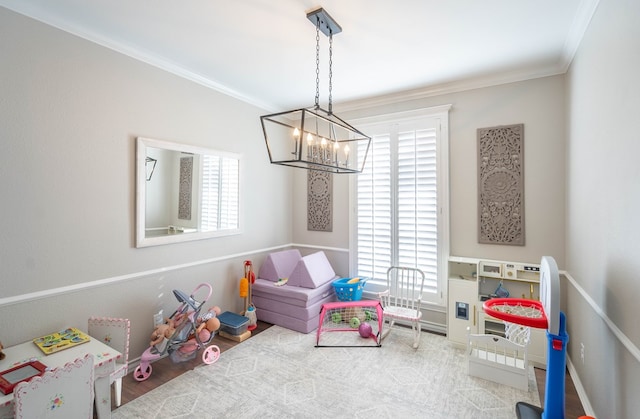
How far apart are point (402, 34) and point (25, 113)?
2832mm

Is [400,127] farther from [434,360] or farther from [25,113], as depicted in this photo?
[25,113]

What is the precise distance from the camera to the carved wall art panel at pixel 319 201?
4.35m

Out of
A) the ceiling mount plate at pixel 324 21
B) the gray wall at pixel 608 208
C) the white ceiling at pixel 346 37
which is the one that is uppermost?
the white ceiling at pixel 346 37

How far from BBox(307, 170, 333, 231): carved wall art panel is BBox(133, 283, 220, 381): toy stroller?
2.08 meters

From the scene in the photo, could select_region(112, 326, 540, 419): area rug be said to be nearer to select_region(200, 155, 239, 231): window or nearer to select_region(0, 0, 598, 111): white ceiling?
select_region(200, 155, 239, 231): window

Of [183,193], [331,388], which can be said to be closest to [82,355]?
[183,193]

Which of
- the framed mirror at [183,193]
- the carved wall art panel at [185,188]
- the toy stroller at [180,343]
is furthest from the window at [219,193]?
the toy stroller at [180,343]

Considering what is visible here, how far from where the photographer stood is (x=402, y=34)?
2.43 m

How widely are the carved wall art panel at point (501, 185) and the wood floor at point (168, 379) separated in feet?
4.18

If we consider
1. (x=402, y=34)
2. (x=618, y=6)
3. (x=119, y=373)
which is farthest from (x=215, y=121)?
(x=618, y=6)

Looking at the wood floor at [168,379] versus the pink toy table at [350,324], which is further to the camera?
the pink toy table at [350,324]

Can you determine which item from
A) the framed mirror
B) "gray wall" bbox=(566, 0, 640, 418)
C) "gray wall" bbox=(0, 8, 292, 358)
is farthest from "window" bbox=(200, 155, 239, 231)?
"gray wall" bbox=(566, 0, 640, 418)

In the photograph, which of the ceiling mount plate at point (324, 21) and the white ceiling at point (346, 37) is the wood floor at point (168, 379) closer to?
the white ceiling at point (346, 37)

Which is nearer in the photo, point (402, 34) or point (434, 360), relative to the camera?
point (402, 34)
